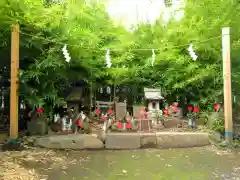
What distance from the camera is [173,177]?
152 inches

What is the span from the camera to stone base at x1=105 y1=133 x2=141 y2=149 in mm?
5398

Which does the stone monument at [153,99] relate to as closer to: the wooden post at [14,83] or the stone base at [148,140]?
the stone base at [148,140]

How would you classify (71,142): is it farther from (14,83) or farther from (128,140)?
(14,83)

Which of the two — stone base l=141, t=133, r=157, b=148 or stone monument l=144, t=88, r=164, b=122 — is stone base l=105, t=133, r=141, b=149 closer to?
stone base l=141, t=133, r=157, b=148

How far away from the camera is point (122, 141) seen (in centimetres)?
543

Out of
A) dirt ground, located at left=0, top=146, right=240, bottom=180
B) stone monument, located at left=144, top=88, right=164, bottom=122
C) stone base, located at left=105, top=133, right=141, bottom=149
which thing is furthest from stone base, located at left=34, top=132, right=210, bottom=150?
stone monument, located at left=144, top=88, right=164, bottom=122

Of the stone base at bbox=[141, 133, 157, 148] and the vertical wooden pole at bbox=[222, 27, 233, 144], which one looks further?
the vertical wooden pole at bbox=[222, 27, 233, 144]

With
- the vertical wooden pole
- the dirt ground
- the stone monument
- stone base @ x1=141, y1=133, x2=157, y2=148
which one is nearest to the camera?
the dirt ground

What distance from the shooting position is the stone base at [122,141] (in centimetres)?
540

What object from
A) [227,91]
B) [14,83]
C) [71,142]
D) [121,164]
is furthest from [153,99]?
[14,83]

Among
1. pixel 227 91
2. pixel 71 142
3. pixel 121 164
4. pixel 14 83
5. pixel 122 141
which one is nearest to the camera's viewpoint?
pixel 121 164

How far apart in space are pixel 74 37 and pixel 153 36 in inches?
104

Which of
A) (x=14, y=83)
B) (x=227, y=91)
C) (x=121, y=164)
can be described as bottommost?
(x=121, y=164)

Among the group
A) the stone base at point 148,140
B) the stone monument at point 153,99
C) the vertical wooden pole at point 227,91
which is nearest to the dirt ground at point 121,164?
the stone base at point 148,140
